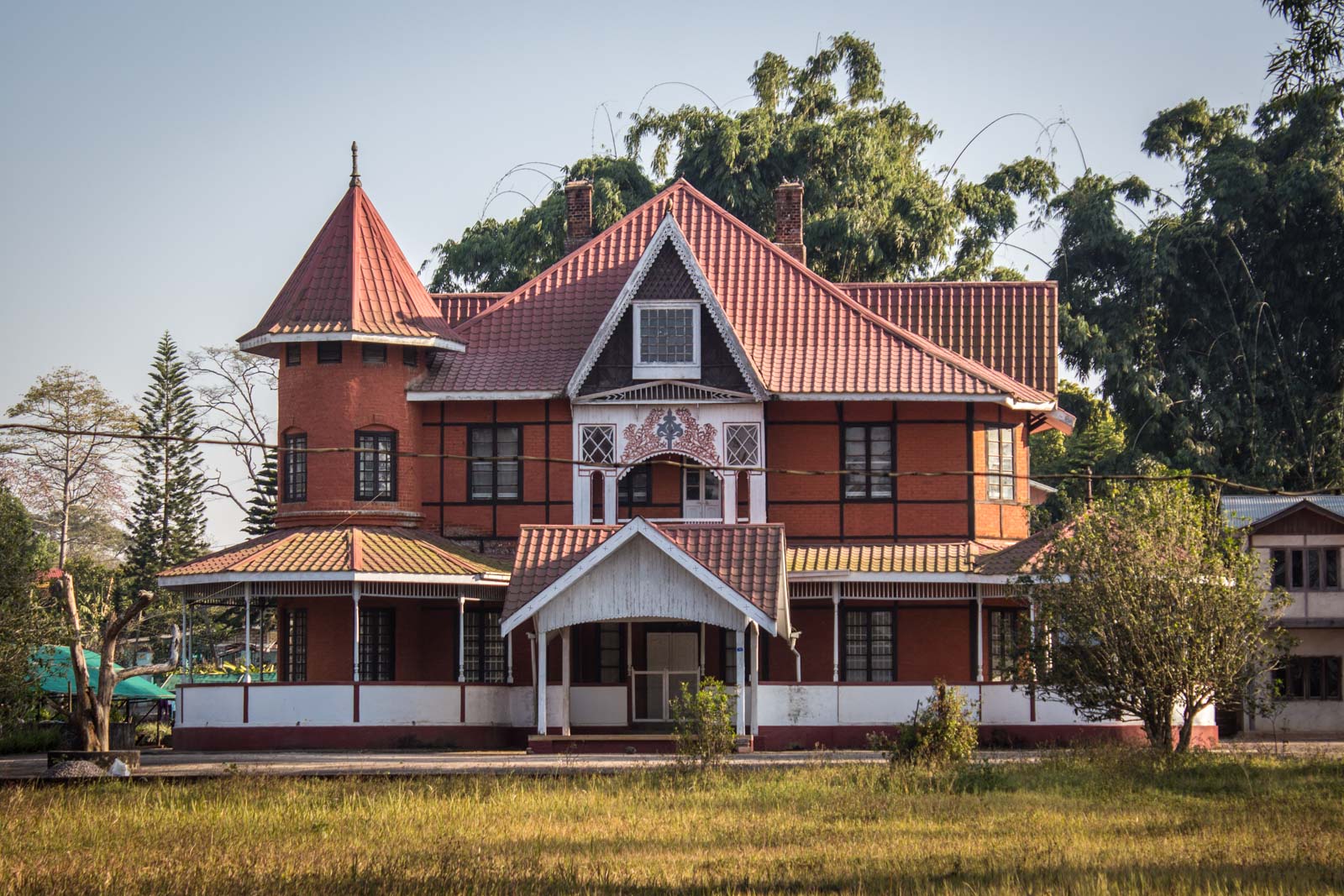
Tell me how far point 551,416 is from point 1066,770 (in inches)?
593

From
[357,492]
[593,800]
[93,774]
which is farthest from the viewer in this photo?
[357,492]

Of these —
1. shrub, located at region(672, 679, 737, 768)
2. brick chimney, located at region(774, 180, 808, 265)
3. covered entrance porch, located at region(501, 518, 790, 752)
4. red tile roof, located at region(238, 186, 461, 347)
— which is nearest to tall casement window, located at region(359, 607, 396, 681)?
covered entrance porch, located at region(501, 518, 790, 752)

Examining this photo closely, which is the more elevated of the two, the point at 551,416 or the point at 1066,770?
the point at 551,416

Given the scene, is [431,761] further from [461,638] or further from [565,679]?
[461,638]

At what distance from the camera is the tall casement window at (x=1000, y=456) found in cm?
3684

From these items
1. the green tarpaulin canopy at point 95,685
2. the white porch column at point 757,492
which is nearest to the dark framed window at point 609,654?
the white porch column at point 757,492

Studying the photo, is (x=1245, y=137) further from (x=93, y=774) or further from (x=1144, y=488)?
(x=93, y=774)

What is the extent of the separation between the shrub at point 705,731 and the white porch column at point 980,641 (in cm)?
843

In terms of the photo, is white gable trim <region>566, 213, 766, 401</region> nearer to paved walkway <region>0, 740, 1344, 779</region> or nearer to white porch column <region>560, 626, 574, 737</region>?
white porch column <region>560, 626, 574, 737</region>

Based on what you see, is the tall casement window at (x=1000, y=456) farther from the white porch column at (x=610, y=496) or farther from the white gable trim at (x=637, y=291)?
the white porch column at (x=610, y=496)

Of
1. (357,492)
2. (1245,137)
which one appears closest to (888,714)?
(357,492)

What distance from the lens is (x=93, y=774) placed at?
26.8 metres

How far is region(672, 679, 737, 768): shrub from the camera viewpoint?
2616 centimetres

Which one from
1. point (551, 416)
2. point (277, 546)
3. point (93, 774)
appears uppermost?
point (551, 416)
